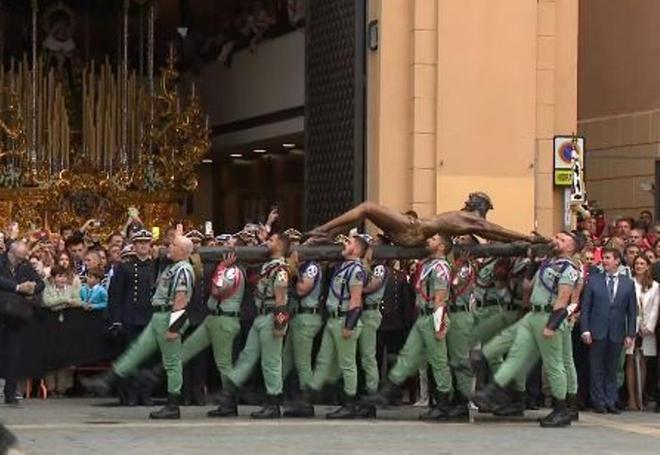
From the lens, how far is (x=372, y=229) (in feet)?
72.4

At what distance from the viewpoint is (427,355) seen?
57.0 feet

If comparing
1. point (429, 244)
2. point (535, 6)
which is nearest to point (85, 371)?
point (429, 244)

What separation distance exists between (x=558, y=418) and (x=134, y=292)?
4803 mm

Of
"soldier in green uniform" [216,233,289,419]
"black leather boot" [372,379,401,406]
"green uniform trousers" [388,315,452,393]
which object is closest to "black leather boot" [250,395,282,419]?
"soldier in green uniform" [216,233,289,419]

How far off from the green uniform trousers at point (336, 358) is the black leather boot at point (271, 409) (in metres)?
0.41

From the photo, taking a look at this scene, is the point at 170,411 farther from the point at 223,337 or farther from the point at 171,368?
the point at 223,337

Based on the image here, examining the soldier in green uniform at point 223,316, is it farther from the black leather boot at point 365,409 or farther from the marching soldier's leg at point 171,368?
the black leather boot at point 365,409

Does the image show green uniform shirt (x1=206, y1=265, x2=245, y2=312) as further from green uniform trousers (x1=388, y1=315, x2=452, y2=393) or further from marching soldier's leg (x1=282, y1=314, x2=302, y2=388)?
green uniform trousers (x1=388, y1=315, x2=452, y2=393)

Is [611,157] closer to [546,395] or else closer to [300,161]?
[300,161]

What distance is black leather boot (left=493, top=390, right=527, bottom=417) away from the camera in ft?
57.9

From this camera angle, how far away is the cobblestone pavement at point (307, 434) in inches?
578

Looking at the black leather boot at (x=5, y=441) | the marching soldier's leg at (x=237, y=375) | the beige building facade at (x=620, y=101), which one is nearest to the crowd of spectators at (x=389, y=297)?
the marching soldier's leg at (x=237, y=375)

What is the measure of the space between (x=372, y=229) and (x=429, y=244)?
15.9ft

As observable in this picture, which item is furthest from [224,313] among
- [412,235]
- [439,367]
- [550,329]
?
[550,329]
